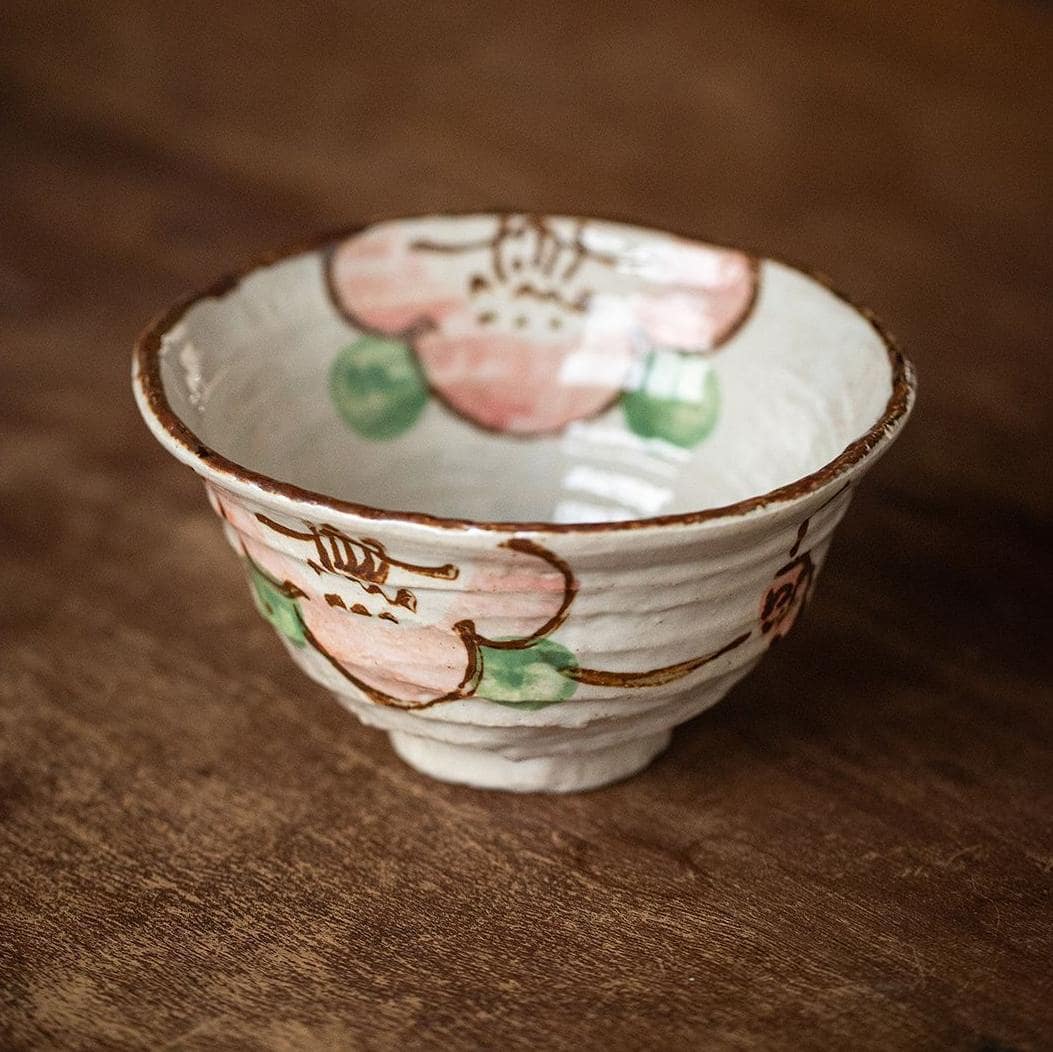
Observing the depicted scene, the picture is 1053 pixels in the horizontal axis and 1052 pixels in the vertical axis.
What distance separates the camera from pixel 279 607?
0.50m

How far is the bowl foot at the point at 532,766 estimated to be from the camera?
53 cm

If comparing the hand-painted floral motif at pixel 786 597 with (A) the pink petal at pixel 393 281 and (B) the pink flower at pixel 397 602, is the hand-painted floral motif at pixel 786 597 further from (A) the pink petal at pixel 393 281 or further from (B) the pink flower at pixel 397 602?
(A) the pink petal at pixel 393 281

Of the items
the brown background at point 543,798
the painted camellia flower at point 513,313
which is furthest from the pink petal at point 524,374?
the brown background at point 543,798

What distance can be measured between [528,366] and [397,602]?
0.77 ft

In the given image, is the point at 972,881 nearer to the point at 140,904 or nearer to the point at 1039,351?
the point at 140,904

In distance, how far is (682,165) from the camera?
1036 mm

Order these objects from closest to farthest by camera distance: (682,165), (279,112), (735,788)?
(735,788), (682,165), (279,112)

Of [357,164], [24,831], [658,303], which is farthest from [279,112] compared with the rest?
[24,831]

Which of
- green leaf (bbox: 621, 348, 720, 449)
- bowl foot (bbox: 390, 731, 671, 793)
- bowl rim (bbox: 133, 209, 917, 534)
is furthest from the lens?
green leaf (bbox: 621, 348, 720, 449)

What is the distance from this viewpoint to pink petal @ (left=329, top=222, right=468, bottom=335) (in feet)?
2.09

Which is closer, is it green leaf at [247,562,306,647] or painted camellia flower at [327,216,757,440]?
green leaf at [247,562,306,647]

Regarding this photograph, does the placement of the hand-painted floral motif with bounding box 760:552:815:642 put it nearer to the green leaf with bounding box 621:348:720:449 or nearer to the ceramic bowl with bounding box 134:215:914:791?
the ceramic bowl with bounding box 134:215:914:791

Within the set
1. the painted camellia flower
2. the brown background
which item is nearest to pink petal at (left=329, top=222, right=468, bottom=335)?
the painted camellia flower

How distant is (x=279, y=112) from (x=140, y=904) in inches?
31.4
